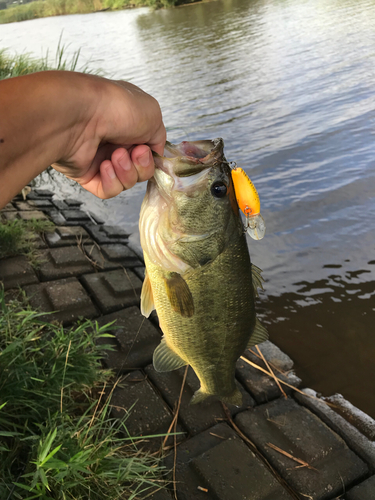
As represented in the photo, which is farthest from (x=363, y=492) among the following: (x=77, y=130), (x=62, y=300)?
(x=62, y=300)

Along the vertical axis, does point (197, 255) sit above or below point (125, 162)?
below

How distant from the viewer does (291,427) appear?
9.41 feet

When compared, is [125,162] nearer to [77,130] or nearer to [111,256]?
[77,130]

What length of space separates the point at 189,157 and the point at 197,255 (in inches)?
20.0

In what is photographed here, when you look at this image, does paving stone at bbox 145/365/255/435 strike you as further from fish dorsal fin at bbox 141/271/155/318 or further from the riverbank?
the riverbank

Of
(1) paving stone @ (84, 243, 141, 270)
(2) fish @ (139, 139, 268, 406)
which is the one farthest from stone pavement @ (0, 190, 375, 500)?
(2) fish @ (139, 139, 268, 406)

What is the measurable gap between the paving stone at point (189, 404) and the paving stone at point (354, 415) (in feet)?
2.52

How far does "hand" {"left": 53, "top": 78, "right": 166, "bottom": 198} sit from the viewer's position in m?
1.56

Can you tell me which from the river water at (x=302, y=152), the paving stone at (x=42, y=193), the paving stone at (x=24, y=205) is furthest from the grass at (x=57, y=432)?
the paving stone at (x=42, y=193)

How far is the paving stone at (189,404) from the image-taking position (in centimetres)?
288

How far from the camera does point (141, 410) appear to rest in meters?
2.90

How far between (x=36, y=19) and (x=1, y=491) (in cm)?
7170

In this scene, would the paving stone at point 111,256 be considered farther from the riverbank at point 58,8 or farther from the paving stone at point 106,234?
the riverbank at point 58,8

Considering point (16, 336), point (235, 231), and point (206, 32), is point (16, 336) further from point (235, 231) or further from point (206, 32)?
point (206, 32)
